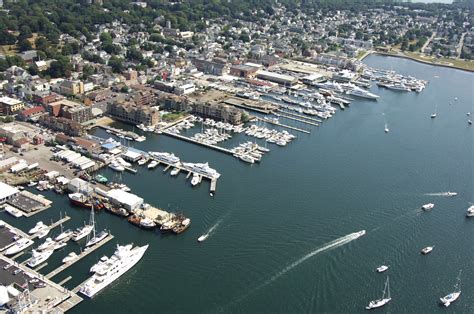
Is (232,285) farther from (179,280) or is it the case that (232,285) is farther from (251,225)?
(251,225)

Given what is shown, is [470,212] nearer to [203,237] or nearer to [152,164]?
[203,237]

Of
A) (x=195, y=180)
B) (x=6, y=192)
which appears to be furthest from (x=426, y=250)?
(x=6, y=192)

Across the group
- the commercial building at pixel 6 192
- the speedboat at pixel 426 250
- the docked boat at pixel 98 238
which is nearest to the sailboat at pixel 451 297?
the speedboat at pixel 426 250

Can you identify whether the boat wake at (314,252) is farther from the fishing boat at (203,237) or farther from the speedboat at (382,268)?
the fishing boat at (203,237)

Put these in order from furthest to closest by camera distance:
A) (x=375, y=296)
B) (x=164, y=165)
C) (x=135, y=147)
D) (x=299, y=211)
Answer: (x=135, y=147), (x=164, y=165), (x=299, y=211), (x=375, y=296)

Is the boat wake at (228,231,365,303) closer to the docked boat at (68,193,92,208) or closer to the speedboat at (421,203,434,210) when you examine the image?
the speedboat at (421,203,434,210)


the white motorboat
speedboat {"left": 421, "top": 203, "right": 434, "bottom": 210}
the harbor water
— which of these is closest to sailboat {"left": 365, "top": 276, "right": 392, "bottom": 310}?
the harbor water

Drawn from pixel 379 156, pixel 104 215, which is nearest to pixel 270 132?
pixel 379 156
